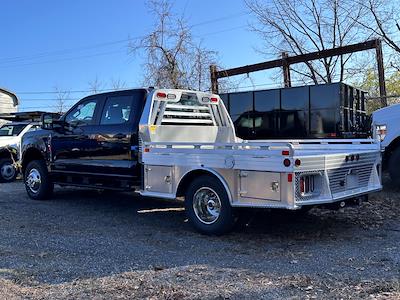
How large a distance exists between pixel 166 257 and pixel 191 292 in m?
1.31

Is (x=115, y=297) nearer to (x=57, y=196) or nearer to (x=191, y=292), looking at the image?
(x=191, y=292)

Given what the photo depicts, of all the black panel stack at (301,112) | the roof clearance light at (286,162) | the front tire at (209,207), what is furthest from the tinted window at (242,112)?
the roof clearance light at (286,162)

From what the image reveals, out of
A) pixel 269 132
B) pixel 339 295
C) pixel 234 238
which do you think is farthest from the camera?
pixel 269 132

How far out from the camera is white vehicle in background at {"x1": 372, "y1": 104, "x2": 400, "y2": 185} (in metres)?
9.07

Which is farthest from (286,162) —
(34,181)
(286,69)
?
(286,69)

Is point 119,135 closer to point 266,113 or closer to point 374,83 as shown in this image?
point 266,113

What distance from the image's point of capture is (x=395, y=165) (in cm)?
905

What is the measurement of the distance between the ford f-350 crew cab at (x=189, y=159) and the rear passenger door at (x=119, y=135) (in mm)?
16

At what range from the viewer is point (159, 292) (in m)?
4.53

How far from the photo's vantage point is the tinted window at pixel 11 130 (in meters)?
15.5

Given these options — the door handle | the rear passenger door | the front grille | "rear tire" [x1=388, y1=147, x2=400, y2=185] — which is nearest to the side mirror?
the rear passenger door

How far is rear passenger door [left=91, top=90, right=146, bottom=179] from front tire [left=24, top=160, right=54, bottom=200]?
6.03 ft

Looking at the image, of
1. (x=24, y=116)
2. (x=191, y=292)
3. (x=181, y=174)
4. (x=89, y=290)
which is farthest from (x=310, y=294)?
(x=24, y=116)

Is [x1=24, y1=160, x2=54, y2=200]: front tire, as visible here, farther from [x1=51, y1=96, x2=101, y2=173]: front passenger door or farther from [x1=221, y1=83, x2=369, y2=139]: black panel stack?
[x1=221, y1=83, x2=369, y2=139]: black panel stack
